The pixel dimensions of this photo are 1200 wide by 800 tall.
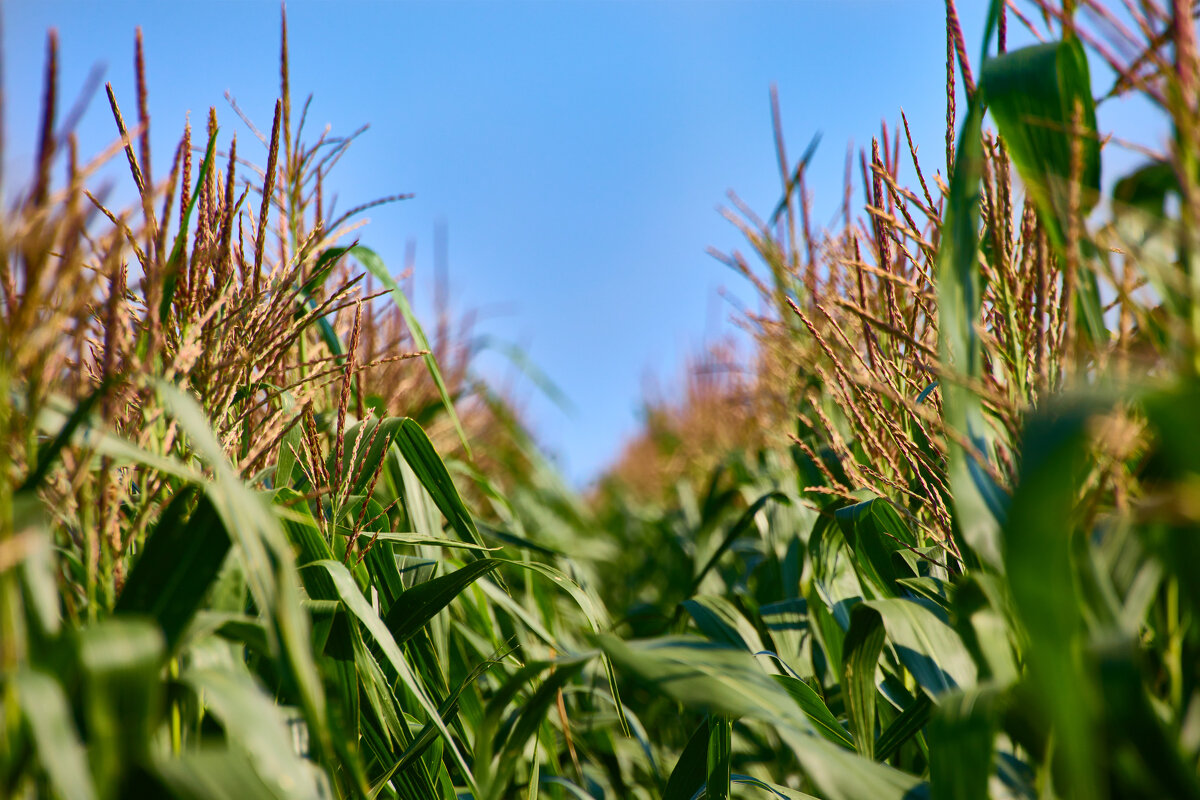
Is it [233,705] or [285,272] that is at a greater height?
[285,272]

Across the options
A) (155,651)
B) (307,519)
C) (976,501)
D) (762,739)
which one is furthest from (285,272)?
(762,739)

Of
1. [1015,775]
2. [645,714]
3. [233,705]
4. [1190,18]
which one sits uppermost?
[1190,18]

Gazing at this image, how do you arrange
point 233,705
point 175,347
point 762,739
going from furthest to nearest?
point 762,739 < point 175,347 < point 233,705

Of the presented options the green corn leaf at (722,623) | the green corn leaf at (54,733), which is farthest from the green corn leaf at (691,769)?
the green corn leaf at (54,733)

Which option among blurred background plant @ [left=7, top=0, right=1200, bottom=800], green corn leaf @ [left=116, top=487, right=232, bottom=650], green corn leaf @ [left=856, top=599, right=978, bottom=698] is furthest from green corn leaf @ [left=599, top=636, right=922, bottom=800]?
green corn leaf @ [left=116, top=487, right=232, bottom=650]

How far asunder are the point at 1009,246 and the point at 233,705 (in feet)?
2.92

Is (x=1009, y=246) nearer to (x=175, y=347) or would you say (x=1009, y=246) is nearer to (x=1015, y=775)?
(x=1015, y=775)

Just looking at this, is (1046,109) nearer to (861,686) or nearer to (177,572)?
(861,686)

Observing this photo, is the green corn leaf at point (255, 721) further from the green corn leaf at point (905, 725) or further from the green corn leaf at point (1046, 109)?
the green corn leaf at point (1046, 109)

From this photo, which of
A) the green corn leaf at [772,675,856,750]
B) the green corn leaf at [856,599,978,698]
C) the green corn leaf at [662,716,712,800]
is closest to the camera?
the green corn leaf at [856,599,978,698]

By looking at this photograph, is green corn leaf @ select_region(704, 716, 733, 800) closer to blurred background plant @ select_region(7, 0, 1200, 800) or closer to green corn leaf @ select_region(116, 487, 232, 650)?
blurred background plant @ select_region(7, 0, 1200, 800)

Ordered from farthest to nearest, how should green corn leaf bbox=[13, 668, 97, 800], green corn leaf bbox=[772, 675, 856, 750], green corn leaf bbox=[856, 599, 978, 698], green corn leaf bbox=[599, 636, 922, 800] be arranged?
green corn leaf bbox=[772, 675, 856, 750] → green corn leaf bbox=[856, 599, 978, 698] → green corn leaf bbox=[599, 636, 922, 800] → green corn leaf bbox=[13, 668, 97, 800]

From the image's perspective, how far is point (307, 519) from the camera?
0.90 meters

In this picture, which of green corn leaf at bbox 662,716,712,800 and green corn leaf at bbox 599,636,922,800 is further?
green corn leaf at bbox 662,716,712,800
